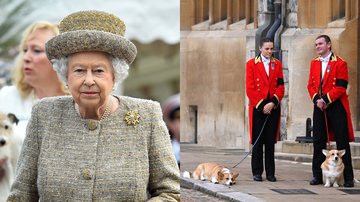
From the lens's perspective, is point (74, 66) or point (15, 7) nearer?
point (74, 66)

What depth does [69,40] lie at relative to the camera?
Result: 1514 millimetres

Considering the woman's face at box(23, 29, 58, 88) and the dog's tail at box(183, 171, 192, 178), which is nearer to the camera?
the woman's face at box(23, 29, 58, 88)

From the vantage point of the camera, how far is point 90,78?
1.50 meters

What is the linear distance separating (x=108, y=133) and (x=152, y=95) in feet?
0.56

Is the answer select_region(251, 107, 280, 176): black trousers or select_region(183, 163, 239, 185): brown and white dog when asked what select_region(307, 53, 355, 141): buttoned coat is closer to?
select_region(251, 107, 280, 176): black trousers

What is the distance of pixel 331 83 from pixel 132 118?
0.98m

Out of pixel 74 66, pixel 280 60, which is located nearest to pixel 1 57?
pixel 74 66

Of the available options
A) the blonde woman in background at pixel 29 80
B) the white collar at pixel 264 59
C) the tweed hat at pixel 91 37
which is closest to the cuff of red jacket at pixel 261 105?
the white collar at pixel 264 59

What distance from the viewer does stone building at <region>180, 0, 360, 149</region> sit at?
2371 millimetres

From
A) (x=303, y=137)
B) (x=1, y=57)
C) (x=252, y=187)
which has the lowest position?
(x=252, y=187)

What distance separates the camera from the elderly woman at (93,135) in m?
1.52

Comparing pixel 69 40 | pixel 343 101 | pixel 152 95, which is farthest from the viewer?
pixel 343 101

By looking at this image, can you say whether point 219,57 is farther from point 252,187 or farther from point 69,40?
point 69,40

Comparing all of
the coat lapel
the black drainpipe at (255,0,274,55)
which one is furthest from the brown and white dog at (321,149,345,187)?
the black drainpipe at (255,0,274,55)
